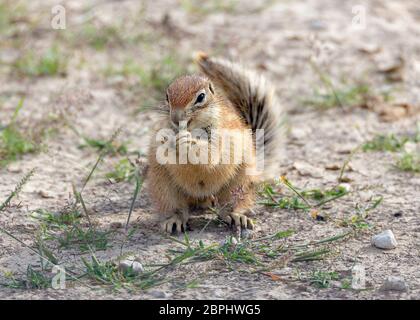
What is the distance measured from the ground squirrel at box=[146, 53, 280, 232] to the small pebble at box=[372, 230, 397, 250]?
650 millimetres

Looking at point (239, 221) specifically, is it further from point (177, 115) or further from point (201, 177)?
point (177, 115)

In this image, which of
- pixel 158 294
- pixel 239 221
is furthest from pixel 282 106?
pixel 158 294

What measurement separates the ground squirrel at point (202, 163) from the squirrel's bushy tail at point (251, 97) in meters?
0.05

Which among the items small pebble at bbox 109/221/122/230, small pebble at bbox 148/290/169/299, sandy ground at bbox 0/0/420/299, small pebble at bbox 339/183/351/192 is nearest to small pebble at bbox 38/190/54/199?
sandy ground at bbox 0/0/420/299

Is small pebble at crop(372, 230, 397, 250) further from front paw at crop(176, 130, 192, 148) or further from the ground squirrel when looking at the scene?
front paw at crop(176, 130, 192, 148)

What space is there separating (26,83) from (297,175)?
7.86 ft

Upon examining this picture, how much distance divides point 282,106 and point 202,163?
6.73 feet

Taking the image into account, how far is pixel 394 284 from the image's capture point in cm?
348

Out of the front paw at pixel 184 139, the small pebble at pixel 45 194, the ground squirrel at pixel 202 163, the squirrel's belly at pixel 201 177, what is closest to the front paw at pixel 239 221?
the ground squirrel at pixel 202 163

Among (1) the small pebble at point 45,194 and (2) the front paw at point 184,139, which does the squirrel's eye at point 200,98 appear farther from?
(1) the small pebble at point 45,194

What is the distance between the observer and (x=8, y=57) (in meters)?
6.50

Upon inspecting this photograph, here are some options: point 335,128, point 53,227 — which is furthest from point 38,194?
point 335,128

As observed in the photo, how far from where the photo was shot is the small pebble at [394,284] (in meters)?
3.48
